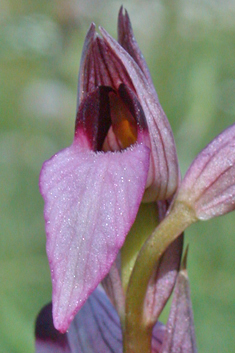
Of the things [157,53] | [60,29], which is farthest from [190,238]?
[60,29]

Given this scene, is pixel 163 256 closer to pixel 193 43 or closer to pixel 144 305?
pixel 144 305

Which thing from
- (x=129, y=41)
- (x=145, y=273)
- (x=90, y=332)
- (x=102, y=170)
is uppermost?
(x=129, y=41)

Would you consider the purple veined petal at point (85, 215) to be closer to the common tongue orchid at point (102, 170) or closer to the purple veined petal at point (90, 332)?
the common tongue orchid at point (102, 170)

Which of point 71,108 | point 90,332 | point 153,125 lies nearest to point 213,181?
point 153,125

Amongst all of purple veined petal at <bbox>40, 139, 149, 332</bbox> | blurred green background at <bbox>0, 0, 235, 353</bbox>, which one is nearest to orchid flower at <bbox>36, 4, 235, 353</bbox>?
purple veined petal at <bbox>40, 139, 149, 332</bbox>

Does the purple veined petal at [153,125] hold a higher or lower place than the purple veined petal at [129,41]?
lower

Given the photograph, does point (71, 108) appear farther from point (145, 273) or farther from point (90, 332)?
point (145, 273)

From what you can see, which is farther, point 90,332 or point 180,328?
point 90,332

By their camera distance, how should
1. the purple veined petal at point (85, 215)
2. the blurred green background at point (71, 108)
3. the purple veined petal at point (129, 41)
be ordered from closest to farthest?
the purple veined petal at point (85, 215) → the purple veined petal at point (129, 41) → the blurred green background at point (71, 108)

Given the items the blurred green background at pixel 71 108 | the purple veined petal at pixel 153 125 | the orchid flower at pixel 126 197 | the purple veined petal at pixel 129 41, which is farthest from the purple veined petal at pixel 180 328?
the blurred green background at pixel 71 108
